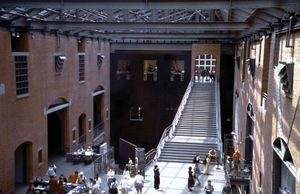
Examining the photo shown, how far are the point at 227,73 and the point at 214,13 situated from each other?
9.03 metres

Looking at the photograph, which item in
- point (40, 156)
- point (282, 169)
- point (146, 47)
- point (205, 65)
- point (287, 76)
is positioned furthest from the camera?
point (205, 65)

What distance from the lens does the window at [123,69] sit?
40.5 m

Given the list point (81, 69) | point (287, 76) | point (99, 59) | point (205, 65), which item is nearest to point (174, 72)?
point (205, 65)

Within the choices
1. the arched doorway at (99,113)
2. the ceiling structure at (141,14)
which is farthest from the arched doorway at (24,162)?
the arched doorway at (99,113)

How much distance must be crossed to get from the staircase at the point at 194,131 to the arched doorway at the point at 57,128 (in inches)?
257

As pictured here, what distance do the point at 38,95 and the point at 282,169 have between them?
12475 mm

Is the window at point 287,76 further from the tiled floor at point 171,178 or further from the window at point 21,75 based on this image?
the window at point 21,75

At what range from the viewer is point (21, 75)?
754 inches

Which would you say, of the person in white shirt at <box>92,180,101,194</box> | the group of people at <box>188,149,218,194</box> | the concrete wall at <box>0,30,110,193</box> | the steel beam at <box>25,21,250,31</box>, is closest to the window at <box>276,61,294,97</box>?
the group of people at <box>188,149,218,194</box>

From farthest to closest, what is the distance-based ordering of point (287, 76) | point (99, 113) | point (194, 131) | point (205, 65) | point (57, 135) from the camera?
point (205, 65) < point (99, 113) < point (57, 135) < point (194, 131) < point (287, 76)

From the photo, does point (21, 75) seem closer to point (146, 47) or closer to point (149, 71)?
point (146, 47)

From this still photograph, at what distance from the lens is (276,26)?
14.1m

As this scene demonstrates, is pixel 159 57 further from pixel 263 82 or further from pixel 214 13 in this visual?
pixel 263 82

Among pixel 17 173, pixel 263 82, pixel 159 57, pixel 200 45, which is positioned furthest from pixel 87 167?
pixel 159 57
